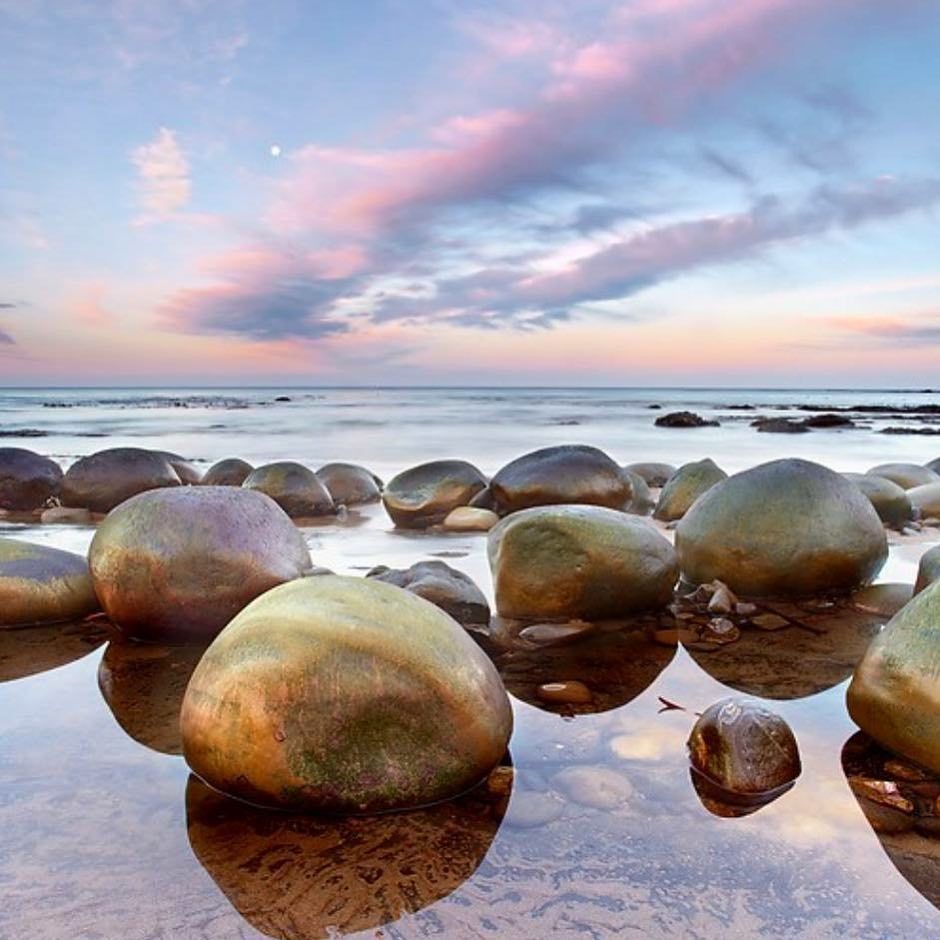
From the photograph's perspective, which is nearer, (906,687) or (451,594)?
(906,687)

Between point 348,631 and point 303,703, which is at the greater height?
point 348,631

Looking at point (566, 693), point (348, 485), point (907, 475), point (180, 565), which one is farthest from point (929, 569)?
point (348, 485)

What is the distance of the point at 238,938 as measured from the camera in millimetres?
1735

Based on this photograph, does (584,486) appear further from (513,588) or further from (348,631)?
(348,631)

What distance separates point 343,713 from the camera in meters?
2.23

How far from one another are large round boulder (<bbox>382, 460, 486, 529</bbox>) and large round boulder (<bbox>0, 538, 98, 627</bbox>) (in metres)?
2.87

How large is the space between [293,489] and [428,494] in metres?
1.12

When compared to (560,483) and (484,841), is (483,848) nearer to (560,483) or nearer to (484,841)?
(484,841)

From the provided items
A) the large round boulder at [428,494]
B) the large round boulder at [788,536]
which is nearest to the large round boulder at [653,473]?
the large round boulder at [428,494]

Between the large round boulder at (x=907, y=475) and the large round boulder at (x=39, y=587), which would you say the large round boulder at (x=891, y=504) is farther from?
the large round boulder at (x=39, y=587)

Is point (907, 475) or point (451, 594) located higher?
point (451, 594)

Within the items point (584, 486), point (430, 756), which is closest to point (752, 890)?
point (430, 756)

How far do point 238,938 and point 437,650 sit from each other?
864mm

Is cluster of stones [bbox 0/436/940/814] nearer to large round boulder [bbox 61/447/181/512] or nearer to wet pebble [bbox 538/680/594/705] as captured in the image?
wet pebble [bbox 538/680/594/705]
